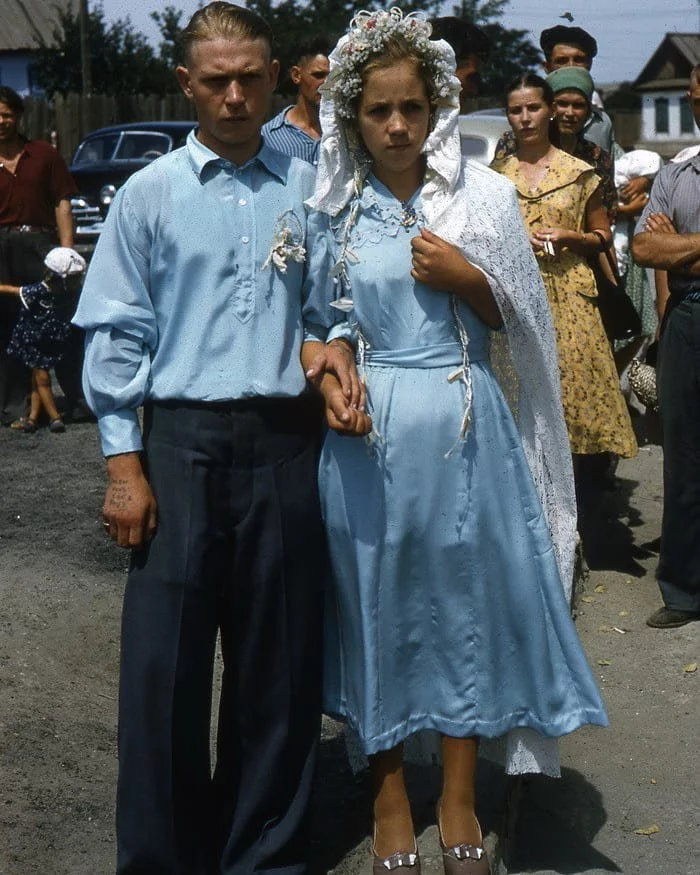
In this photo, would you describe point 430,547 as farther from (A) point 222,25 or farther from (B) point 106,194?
(B) point 106,194

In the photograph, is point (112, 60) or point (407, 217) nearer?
point (407, 217)

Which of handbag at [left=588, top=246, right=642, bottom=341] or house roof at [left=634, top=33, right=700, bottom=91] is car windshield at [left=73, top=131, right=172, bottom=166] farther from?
house roof at [left=634, top=33, right=700, bottom=91]

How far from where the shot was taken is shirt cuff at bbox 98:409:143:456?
11.0ft

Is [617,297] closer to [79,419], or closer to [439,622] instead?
[439,622]

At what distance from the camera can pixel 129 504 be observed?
3305mm

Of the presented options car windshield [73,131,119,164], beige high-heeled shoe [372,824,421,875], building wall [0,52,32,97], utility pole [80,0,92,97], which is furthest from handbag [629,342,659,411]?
building wall [0,52,32,97]

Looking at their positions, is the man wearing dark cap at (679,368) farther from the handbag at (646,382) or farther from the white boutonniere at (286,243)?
the white boutonniere at (286,243)

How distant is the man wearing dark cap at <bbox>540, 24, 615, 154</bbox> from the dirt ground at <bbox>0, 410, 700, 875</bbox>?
2049 millimetres

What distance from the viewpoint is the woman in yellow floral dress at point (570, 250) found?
6.06 m

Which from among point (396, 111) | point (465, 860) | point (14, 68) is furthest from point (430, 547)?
point (14, 68)

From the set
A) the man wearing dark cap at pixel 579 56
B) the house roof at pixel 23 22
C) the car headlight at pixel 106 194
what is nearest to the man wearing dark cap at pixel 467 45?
the man wearing dark cap at pixel 579 56

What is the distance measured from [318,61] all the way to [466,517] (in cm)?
343

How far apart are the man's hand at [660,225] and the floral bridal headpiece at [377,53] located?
2642mm

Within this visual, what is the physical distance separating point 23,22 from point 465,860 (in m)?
54.8
